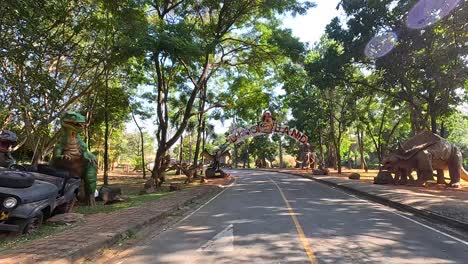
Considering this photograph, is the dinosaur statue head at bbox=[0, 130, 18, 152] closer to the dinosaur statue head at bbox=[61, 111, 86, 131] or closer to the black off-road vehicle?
the dinosaur statue head at bbox=[61, 111, 86, 131]

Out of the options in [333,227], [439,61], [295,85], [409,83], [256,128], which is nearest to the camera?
[333,227]

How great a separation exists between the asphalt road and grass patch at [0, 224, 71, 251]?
6.32 ft

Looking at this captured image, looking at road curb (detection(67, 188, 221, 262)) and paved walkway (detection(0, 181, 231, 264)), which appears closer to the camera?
paved walkway (detection(0, 181, 231, 264))

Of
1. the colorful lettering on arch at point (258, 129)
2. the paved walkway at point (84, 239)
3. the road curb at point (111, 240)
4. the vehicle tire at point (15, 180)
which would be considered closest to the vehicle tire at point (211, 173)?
the colorful lettering on arch at point (258, 129)

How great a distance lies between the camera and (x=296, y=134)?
4519cm

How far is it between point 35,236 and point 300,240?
17.1 ft

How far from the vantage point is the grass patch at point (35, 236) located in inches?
316

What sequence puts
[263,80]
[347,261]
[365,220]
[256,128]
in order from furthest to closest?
1. [256,128]
2. [263,80]
3. [365,220]
4. [347,261]

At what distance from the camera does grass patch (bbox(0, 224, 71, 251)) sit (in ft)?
26.3

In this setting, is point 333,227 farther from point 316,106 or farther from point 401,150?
point 316,106

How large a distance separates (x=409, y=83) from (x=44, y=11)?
20.2 m

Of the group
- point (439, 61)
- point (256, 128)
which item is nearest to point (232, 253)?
point (439, 61)

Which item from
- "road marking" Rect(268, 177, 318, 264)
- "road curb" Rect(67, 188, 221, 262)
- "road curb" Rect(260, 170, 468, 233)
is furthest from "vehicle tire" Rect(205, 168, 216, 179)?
"road marking" Rect(268, 177, 318, 264)

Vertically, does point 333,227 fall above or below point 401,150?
below
